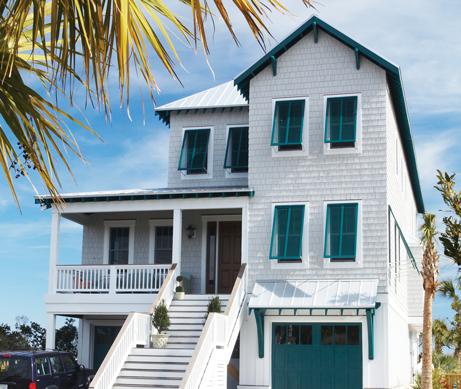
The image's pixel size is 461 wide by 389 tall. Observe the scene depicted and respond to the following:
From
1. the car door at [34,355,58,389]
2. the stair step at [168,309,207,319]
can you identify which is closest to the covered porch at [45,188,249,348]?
the stair step at [168,309,207,319]

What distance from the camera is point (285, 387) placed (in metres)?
22.0

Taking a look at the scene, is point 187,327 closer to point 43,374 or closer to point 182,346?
point 182,346

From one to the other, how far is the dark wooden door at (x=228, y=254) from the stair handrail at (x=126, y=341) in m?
3.35

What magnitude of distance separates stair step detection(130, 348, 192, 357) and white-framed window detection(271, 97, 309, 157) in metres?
6.65

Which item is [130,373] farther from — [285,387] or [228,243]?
[228,243]

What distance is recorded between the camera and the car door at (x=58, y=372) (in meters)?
18.9

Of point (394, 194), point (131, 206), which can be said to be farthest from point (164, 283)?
point (394, 194)

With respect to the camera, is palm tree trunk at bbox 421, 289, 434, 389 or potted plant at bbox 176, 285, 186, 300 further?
potted plant at bbox 176, 285, 186, 300

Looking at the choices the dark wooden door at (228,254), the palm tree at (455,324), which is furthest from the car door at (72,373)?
the palm tree at (455,324)

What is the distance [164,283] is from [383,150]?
7.13 m

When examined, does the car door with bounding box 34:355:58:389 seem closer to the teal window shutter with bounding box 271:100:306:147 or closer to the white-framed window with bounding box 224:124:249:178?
the teal window shutter with bounding box 271:100:306:147

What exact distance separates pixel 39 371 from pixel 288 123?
9.83 metres

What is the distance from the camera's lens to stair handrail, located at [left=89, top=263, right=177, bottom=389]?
18.3 meters

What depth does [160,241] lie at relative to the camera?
86.4 feet
